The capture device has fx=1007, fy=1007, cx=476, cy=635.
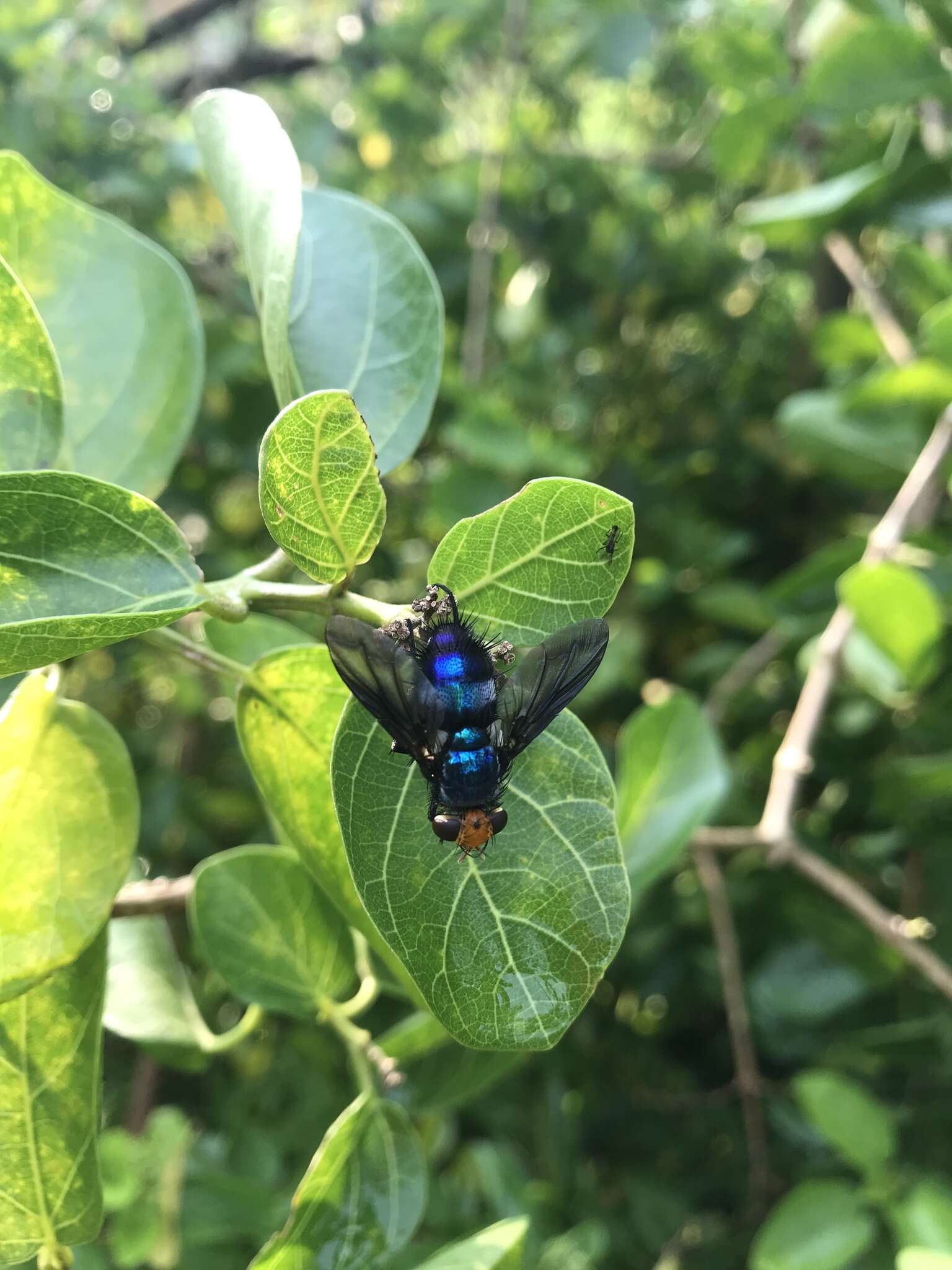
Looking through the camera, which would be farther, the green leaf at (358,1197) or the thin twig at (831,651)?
the thin twig at (831,651)

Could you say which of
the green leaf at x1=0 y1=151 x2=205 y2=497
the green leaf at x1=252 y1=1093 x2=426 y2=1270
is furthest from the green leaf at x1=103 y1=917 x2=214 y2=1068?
the green leaf at x1=0 y1=151 x2=205 y2=497

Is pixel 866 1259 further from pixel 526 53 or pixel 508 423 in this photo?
pixel 526 53

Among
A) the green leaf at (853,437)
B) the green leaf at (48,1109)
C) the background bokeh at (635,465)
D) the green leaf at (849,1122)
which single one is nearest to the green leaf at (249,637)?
the green leaf at (48,1109)

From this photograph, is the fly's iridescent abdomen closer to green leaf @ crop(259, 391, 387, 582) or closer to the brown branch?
green leaf @ crop(259, 391, 387, 582)

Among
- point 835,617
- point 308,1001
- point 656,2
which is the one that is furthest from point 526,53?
point 308,1001

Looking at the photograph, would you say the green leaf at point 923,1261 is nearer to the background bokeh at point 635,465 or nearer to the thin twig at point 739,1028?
the background bokeh at point 635,465
